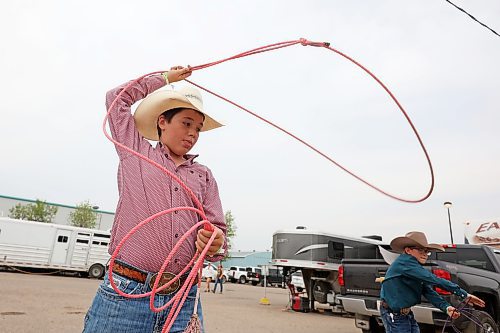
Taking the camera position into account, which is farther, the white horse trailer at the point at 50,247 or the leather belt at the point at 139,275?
the white horse trailer at the point at 50,247

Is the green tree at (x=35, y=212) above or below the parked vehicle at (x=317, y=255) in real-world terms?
above

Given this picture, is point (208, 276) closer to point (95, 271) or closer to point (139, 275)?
point (95, 271)

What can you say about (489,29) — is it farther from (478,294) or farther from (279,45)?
(279,45)

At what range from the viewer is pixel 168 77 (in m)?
2.36

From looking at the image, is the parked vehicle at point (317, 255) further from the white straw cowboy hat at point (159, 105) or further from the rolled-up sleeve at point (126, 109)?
the rolled-up sleeve at point (126, 109)

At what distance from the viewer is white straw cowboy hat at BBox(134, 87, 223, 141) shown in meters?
2.15

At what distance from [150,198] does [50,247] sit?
20.6m

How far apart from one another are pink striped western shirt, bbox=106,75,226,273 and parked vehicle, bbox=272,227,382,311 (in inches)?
370

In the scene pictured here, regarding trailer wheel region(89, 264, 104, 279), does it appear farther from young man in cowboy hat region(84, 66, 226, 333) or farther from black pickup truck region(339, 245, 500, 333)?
young man in cowboy hat region(84, 66, 226, 333)

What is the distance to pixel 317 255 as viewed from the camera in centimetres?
1141

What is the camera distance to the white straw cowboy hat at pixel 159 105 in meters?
2.15

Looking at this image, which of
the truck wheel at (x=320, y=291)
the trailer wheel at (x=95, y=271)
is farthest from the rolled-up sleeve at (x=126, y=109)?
the trailer wheel at (x=95, y=271)

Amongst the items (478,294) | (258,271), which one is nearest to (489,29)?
(478,294)

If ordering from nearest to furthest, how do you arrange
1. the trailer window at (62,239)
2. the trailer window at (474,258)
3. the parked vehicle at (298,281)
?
the trailer window at (474,258), the parked vehicle at (298,281), the trailer window at (62,239)
